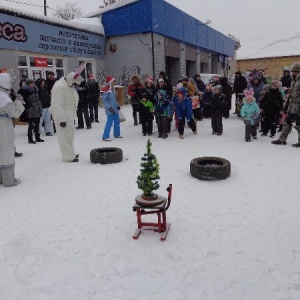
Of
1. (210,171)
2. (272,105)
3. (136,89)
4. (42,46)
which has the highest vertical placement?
(42,46)

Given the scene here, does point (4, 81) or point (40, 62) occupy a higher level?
point (40, 62)

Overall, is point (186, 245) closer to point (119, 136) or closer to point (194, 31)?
point (119, 136)

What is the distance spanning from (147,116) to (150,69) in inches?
390

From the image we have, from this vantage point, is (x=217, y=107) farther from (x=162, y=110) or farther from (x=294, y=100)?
(x=294, y=100)

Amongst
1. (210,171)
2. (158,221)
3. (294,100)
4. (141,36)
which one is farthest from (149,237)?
(141,36)

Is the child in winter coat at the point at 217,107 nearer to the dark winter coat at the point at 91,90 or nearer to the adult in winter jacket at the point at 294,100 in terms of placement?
the adult in winter jacket at the point at 294,100

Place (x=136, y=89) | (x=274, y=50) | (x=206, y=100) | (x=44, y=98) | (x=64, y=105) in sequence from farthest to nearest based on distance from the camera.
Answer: (x=274, y=50), (x=206, y=100), (x=136, y=89), (x=44, y=98), (x=64, y=105)

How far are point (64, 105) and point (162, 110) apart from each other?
3.22 meters

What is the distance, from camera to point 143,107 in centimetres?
909

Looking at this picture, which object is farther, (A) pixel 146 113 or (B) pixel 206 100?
(B) pixel 206 100

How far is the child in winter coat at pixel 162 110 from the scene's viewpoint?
28.5ft

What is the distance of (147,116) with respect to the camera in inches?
363

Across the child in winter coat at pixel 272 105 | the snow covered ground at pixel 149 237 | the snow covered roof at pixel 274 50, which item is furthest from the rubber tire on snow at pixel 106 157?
the snow covered roof at pixel 274 50

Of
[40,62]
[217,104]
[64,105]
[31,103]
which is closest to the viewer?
[64,105]
